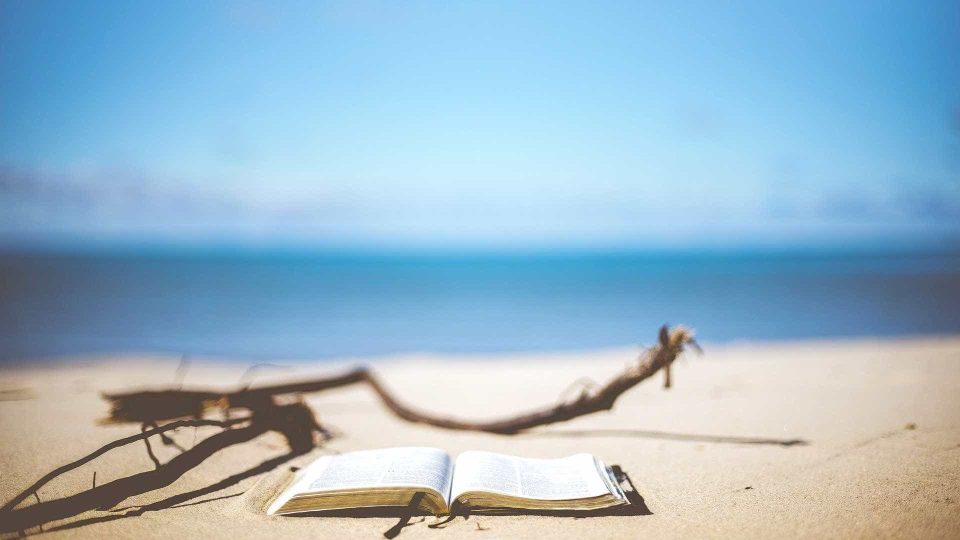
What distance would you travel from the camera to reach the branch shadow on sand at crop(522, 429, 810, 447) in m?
3.30

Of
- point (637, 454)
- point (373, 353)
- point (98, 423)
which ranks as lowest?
point (373, 353)

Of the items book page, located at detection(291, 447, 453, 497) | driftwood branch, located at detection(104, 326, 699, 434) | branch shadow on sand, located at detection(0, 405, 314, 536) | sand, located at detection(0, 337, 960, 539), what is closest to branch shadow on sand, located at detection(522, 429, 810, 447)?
sand, located at detection(0, 337, 960, 539)

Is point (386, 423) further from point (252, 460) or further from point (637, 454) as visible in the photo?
point (637, 454)

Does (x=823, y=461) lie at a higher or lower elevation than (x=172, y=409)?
lower

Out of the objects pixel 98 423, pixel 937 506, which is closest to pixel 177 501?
pixel 98 423

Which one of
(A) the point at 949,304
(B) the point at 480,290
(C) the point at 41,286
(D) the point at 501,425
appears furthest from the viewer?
(B) the point at 480,290

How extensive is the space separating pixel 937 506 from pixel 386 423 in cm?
329

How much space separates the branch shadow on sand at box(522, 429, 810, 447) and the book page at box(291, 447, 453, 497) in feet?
4.75

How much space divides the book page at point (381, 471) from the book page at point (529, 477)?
0.09 meters

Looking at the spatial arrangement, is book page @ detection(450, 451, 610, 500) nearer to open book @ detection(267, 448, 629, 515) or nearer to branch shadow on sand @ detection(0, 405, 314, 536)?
open book @ detection(267, 448, 629, 515)

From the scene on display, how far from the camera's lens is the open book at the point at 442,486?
6.85 ft

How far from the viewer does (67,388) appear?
458cm

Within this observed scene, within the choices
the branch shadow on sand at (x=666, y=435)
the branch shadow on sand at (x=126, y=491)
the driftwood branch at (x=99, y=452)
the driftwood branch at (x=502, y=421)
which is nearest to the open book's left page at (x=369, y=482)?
the branch shadow on sand at (x=126, y=491)

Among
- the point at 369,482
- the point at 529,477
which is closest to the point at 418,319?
the point at 529,477
